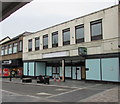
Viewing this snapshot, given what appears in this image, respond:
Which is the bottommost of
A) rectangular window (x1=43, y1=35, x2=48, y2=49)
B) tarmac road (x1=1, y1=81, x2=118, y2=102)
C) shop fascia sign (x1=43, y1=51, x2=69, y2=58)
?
tarmac road (x1=1, y1=81, x2=118, y2=102)

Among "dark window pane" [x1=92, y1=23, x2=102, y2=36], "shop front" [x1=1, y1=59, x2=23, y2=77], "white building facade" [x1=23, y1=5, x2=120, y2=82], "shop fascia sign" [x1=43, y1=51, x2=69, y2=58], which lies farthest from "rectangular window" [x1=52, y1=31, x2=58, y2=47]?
"shop front" [x1=1, y1=59, x2=23, y2=77]

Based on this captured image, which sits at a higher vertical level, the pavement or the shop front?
the shop front

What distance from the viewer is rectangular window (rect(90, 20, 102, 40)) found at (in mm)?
21656

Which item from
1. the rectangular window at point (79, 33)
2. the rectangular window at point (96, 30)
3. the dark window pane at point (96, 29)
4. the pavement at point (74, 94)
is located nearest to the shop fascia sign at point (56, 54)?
the rectangular window at point (79, 33)

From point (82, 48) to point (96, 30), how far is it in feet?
8.64

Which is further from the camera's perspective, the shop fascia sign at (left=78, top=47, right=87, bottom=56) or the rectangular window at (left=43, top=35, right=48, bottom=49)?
the rectangular window at (left=43, top=35, right=48, bottom=49)

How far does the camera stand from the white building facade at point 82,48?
20.0m

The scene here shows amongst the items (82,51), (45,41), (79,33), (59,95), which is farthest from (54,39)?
(59,95)

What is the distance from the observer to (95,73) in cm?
2147

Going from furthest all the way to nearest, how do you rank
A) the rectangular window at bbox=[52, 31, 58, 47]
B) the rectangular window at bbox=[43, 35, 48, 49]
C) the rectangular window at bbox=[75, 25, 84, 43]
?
the rectangular window at bbox=[43, 35, 48, 49], the rectangular window at bbox=[52, 31, 58, 47], the rectangular window at bbox=[75, 25, 84, 43]

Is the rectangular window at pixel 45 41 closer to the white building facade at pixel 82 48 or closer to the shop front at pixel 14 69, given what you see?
the white building facade at pixel 82 48

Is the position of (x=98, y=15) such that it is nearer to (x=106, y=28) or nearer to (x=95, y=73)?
(x=106, y=28)

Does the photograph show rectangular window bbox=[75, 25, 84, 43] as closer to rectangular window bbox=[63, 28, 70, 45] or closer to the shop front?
rectangular window bbox=[63, 28, 70, 45]

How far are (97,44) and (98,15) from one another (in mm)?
3298
